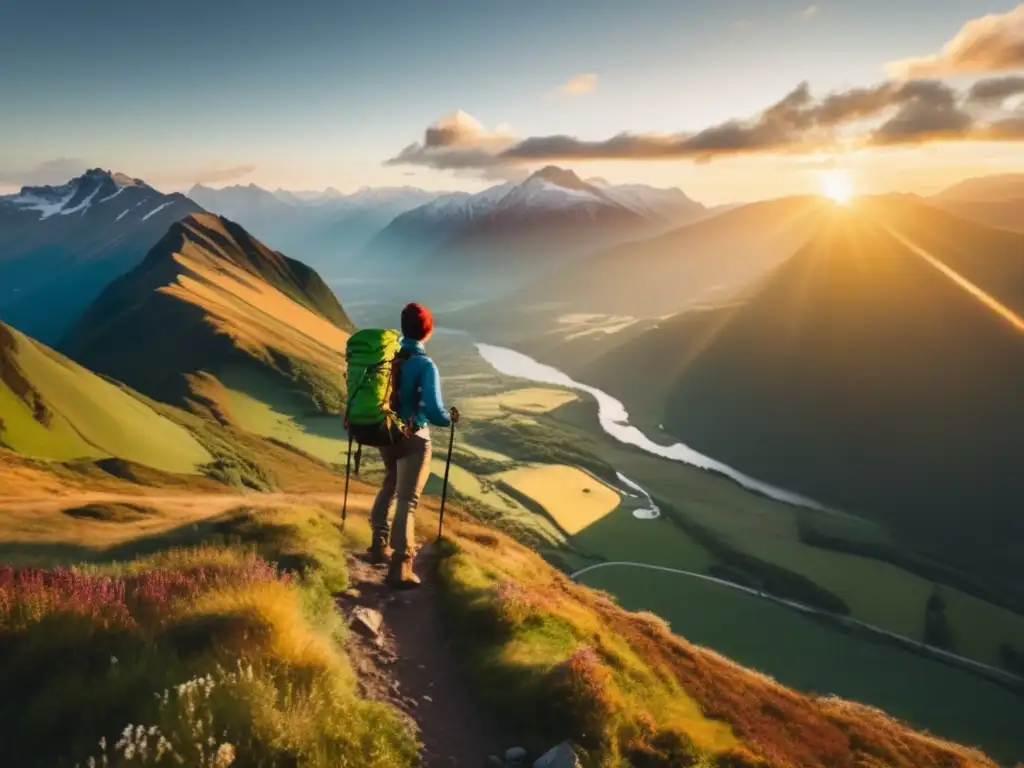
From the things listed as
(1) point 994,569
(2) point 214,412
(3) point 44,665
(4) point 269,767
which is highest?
(3) point 44,665

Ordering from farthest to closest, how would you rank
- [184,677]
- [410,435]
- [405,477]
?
1. [405,477]
2. [410,435]
3. [184,677]

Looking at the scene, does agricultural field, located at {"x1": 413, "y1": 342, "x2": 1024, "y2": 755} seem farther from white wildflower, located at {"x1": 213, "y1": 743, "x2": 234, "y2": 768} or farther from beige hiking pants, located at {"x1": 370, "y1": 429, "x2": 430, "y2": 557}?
white wildflower, located at {"x1": 213, "y1": 743, "x2": 234, "y2": 768}

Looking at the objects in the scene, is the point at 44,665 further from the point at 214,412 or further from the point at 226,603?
the point at 214,412

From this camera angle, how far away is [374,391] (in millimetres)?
12703

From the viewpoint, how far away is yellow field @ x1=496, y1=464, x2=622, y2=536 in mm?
157875

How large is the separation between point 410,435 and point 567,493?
162 meters

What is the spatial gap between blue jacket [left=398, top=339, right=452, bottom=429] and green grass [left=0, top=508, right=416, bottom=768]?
4069 millimetres

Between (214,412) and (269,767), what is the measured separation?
10141cm

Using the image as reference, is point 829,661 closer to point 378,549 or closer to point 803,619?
point 803,619

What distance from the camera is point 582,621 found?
14984 millimetres

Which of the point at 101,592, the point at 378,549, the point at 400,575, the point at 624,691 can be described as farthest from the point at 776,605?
the point at 101,592

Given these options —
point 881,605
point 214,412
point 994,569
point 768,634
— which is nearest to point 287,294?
point 214,412

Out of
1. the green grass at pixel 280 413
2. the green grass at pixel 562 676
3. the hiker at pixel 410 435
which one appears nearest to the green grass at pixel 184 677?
the green grass at pixel 562 676

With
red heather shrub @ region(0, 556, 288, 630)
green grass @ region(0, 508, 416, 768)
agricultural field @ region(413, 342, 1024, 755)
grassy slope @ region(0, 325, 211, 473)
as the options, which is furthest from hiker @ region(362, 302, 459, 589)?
agricultural field @ region(413, 342, 1024, 755)
